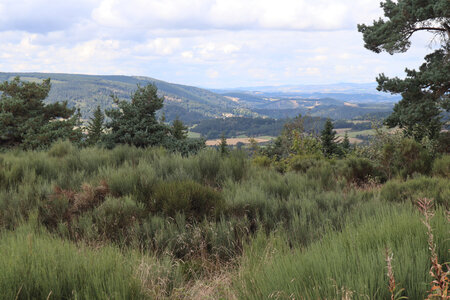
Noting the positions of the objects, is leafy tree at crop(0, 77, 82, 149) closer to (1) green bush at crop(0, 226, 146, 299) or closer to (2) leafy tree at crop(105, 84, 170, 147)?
(2) leafy tree at crop(105, 84, 170, 147)

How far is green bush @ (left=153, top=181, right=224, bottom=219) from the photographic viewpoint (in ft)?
17.1

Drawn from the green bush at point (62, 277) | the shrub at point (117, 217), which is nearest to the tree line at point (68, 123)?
the shrub at point (117, 217)

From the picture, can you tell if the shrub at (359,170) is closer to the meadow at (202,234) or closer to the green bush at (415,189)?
the meadow at (202,234)

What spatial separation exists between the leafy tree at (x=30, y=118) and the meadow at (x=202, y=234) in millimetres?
12763

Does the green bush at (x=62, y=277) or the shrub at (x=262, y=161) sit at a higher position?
the green bush at (x=62, y=277)

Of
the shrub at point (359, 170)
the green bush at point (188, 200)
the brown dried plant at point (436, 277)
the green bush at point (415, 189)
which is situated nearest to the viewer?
the brown dried plant at point (436, 277)

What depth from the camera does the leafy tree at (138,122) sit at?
17359mm

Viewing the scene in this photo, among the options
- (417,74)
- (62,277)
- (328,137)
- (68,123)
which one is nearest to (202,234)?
(62,277)

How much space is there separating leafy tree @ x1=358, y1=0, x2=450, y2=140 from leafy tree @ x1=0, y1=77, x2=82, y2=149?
67.8ft

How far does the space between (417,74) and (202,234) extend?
19.2m

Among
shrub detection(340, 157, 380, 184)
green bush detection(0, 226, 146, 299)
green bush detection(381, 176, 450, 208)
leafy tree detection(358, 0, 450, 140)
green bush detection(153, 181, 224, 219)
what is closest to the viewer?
green bush detection(0, 226, 146, 299)

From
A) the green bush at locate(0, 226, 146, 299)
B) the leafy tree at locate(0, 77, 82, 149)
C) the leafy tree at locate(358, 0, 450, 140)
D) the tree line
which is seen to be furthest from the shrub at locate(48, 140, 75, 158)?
the leafy tree at locate(358, 0, 450, 140)

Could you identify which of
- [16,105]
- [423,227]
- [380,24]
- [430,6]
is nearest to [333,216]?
[423,227]

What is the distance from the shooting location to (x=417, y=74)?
18.9 meters
